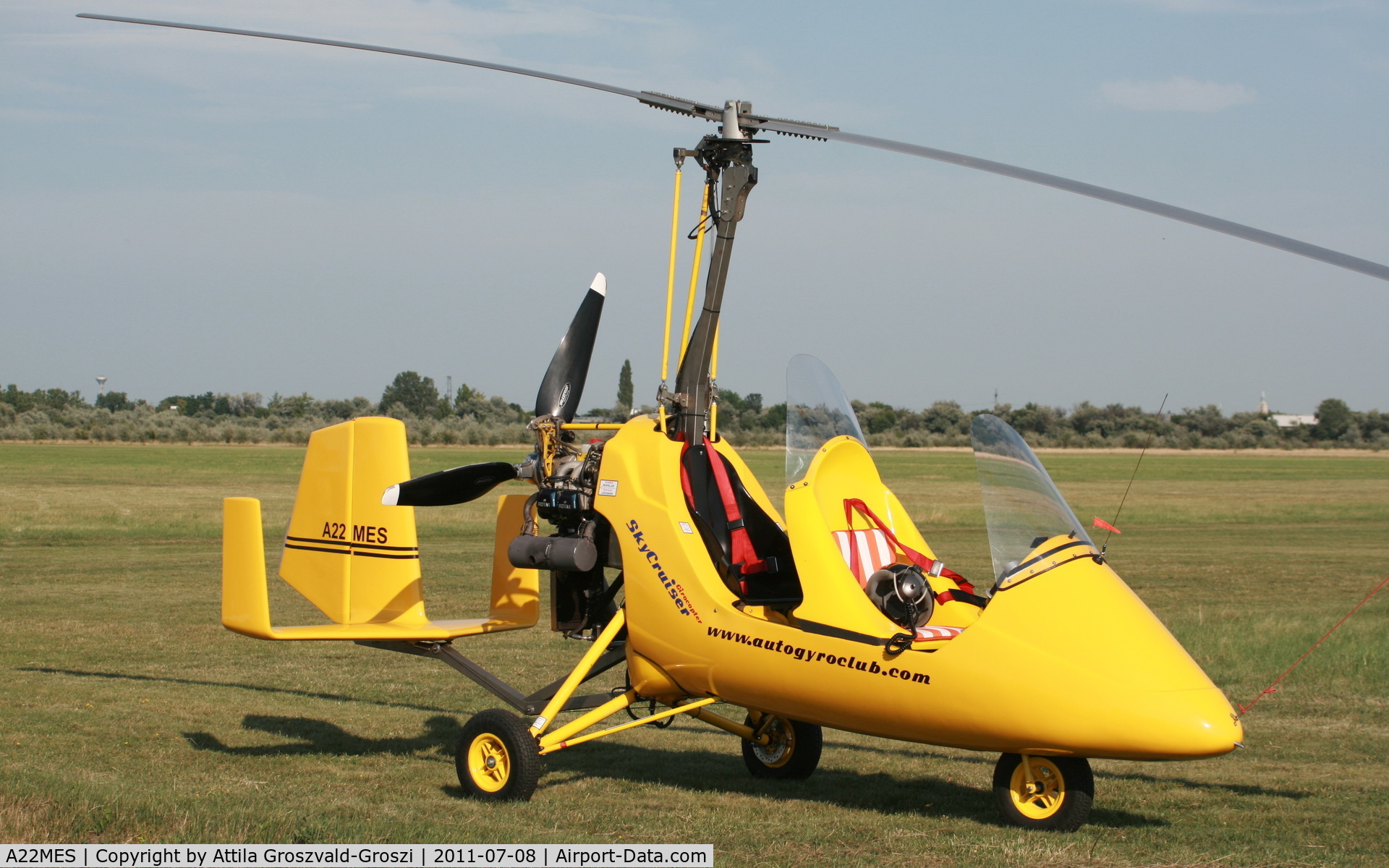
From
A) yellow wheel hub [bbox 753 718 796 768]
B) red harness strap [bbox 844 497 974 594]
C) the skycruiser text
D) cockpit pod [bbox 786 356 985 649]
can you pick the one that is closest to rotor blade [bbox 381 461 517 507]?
the skycruiser text

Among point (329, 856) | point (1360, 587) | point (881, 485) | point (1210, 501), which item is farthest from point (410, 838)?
point (1210, 501)

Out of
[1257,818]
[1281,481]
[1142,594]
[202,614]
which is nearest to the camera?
[1257,818]

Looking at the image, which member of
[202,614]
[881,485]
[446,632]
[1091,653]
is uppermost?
[881,485]

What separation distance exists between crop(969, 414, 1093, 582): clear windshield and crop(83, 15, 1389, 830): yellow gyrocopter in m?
0.01

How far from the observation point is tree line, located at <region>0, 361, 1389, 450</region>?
90.6m

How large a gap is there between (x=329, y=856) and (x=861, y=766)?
4.14m

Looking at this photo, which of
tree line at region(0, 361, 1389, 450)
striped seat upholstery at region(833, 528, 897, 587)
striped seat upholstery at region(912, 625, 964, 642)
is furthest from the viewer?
tree line at region(0, 361, 1389, 450)

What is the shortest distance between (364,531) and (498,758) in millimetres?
2183

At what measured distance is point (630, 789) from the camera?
745 cm

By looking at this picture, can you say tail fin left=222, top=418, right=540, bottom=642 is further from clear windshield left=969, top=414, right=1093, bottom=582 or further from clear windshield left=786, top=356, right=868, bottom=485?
clear windshield left=969, top=414, right=1093, bottom=582

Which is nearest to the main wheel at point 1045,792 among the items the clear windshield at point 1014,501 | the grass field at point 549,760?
the grass field at point 549,760

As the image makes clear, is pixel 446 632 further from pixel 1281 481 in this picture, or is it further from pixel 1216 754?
pixel 1281 481

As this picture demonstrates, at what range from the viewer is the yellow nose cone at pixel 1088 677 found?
538cm

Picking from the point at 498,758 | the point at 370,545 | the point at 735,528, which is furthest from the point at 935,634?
the point at 370,545
